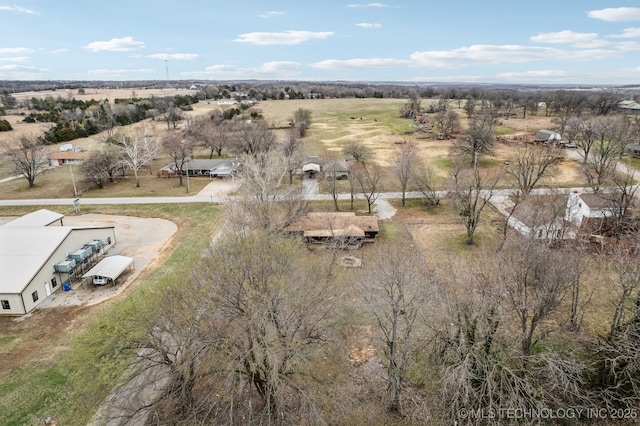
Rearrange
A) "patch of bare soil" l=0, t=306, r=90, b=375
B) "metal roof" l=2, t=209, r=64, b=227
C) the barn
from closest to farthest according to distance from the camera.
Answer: "patch of bare soil" l=0, t=306, r=90, b=375 < the barn < "metal roof" l=2, t=209, r=64, b=227

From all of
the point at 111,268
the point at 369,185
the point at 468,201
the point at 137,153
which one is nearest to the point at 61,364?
the point at 111,268

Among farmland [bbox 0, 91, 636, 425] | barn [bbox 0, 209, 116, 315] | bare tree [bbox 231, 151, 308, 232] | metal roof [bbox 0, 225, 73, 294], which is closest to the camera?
farmland [bbox 0, 91, 636, 425]

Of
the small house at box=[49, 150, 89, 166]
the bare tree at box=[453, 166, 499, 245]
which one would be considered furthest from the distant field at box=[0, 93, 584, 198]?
the bare tree at box=[453, 166, 499, 245]

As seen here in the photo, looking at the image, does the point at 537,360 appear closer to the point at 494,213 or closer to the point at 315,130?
the point at 494,213

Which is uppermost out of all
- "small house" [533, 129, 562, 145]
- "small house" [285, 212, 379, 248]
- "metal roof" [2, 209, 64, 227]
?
"small house" [533, 129, 562, 145]

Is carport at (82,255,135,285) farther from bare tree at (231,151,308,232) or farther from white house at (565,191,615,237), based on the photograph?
white house at (565,191,615,237)

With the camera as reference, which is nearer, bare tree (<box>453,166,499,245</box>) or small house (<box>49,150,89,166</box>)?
bare tree (<box>453,166,499,245</box>)

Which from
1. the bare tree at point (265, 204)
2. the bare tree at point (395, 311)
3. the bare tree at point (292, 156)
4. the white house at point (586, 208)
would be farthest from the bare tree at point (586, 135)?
the bare tree at point (395, 311)

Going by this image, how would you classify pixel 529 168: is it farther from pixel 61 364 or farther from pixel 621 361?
pixel 61 364
